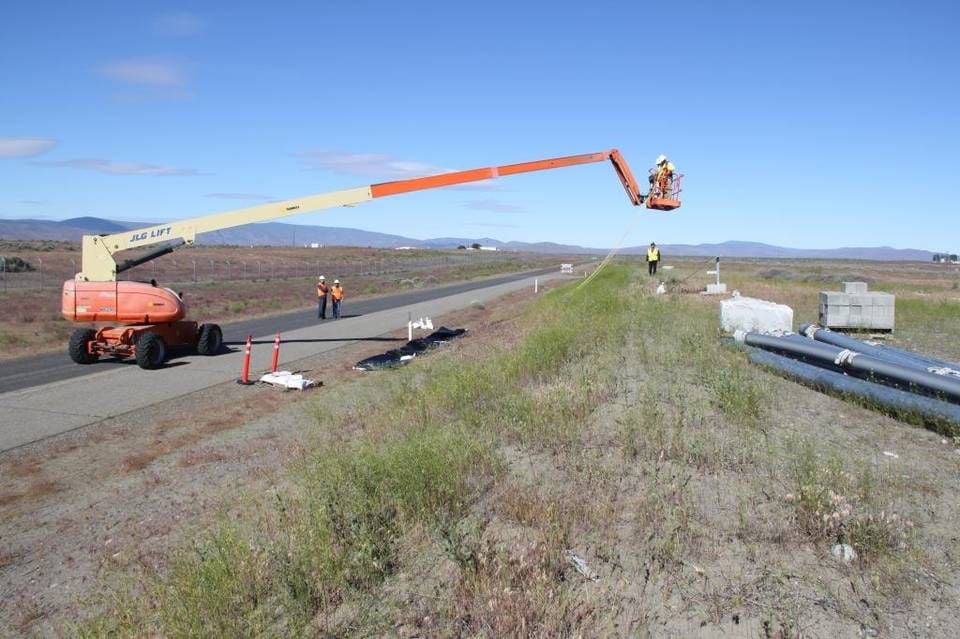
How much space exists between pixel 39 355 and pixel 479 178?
39.5 feet

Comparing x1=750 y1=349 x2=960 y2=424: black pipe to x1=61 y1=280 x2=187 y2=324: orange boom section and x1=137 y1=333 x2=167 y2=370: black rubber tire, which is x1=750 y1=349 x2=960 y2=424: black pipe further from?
x1=61 y1=280 x2=187 y2=324: orange boom section

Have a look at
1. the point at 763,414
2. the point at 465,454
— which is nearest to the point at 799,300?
the point at 763,414

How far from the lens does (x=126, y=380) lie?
557 inches

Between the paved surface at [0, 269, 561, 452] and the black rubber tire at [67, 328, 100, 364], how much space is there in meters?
0.23

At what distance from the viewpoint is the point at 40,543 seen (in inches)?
255

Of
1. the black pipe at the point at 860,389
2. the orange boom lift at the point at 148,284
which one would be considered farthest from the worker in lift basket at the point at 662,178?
the black pipe at the point at 860,389

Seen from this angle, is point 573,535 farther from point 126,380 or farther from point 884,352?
point 126,380

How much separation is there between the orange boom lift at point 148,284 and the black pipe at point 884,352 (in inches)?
179

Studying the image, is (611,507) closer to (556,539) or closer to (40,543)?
(556,539)

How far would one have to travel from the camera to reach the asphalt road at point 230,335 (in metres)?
14.5

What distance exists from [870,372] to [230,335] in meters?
17.8

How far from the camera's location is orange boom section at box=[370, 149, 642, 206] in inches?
610

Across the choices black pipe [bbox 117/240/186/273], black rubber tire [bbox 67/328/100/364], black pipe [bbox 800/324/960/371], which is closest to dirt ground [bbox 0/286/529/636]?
black rubber tire [bbox 67/328/100/364]

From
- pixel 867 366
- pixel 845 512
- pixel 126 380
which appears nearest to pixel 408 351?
pixel 126 380
